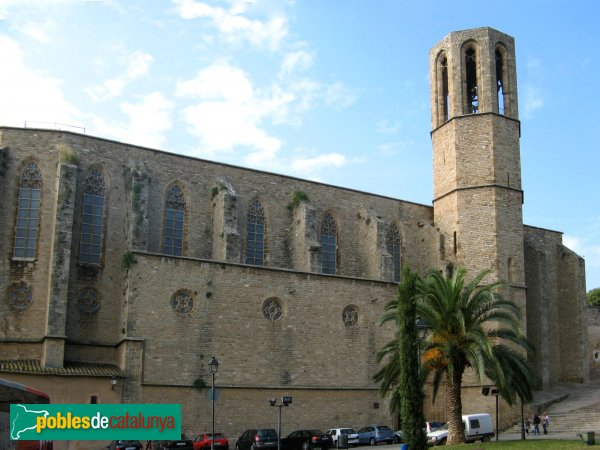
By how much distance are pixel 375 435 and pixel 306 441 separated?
4060 millimetres

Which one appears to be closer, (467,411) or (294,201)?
(467,411)

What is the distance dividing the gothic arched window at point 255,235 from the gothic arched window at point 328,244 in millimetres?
3582

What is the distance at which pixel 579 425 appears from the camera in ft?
111

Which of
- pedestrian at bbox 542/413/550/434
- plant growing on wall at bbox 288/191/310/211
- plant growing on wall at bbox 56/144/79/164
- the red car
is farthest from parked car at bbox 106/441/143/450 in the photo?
pedestrian at bbox 542/413/550/434

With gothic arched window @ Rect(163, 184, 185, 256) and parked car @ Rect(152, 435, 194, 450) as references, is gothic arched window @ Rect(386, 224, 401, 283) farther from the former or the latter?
parked car @ Rect(152, 435, 194, 450)

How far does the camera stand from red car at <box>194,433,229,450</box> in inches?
1072

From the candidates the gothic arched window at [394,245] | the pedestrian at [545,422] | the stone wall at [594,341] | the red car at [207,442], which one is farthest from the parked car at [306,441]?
the stone wall at [594,341]

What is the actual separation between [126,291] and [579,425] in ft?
69.6

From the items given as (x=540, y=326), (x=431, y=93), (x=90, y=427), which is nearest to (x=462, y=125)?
(x=431, y=93)

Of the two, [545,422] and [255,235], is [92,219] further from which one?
[545,422]

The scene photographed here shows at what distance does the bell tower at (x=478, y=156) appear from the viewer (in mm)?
37562

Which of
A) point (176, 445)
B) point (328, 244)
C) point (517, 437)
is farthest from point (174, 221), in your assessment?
point (517, 437)

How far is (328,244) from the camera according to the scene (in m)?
39.1

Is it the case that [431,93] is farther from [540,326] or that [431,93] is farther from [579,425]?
[579,425]
